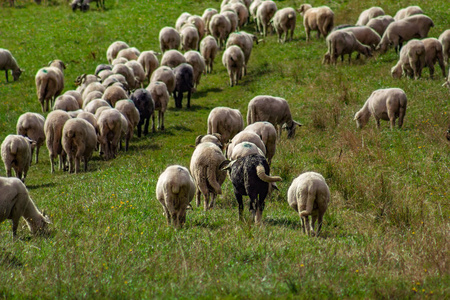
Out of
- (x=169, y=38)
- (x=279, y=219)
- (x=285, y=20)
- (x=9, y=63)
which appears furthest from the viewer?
(x=285, y=20)

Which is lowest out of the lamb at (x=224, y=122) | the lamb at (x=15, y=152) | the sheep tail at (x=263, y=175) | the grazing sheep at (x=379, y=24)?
the lamb at (x=15, y=152)

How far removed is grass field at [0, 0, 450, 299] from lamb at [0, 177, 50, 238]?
23cm

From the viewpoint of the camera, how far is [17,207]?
28.1 ft

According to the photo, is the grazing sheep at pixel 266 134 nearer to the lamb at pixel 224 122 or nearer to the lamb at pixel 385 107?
the lamb at pixel 224 122

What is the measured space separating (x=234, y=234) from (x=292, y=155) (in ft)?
19.8

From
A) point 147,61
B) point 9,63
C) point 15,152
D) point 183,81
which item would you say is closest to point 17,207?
point 15,152

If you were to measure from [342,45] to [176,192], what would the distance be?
16.1 metres

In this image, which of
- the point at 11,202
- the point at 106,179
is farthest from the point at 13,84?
the point at 11,202

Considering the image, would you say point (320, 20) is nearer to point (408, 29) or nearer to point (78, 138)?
point (408, 29)

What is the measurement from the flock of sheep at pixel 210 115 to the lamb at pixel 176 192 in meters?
0.02

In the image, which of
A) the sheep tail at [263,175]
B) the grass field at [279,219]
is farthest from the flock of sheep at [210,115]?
the grass field at [279,219]

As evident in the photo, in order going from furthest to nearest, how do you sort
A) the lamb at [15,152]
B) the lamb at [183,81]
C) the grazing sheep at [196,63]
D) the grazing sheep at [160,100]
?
the grazing sheep at [196,63], the lamb at [183,81], the grazing sheep at [160,100], the lamb at [15,152]

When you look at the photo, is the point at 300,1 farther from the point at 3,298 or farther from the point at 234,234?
the point at 3,298

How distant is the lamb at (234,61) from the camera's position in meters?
22.4
